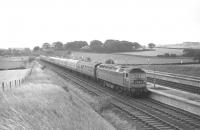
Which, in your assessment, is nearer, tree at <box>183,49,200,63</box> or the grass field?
the grass field

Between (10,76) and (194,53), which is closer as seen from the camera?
(10,76)

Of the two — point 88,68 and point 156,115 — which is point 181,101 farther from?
point 88,68

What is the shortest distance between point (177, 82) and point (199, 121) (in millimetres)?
16948

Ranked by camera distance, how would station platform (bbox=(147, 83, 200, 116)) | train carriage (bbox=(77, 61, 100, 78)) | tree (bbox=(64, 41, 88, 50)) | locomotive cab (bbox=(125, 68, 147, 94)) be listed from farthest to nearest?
tree (bbox=(64, 41, 88, 50)) → train carriage (bbox=(77, 61, 100, 78)) → locomotive cab (bbox=(125, 68, 147, 94)) → station platform (bbox=(147, 83, 200, 116))

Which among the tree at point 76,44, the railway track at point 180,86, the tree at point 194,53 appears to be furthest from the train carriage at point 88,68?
the tree at point 76,44

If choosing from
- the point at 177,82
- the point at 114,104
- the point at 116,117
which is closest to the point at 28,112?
the point at 116,117

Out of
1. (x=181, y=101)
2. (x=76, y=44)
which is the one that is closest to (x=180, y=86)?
(x=181, y=101)

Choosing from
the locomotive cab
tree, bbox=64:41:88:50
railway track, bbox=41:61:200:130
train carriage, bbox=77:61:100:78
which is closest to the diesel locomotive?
the locomotive cab

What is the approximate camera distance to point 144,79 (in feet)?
93.6

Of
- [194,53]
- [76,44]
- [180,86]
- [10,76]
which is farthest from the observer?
[76,44]

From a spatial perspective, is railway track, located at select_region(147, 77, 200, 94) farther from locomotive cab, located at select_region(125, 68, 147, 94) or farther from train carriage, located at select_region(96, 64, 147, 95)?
locomotive cab, located at select_region(125, 68, 147, 94)

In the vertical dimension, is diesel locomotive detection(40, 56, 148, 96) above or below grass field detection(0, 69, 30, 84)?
above

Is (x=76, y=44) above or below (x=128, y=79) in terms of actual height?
above

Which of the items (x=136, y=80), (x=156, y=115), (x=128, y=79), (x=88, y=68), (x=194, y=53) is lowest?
(x=156, y=115)
